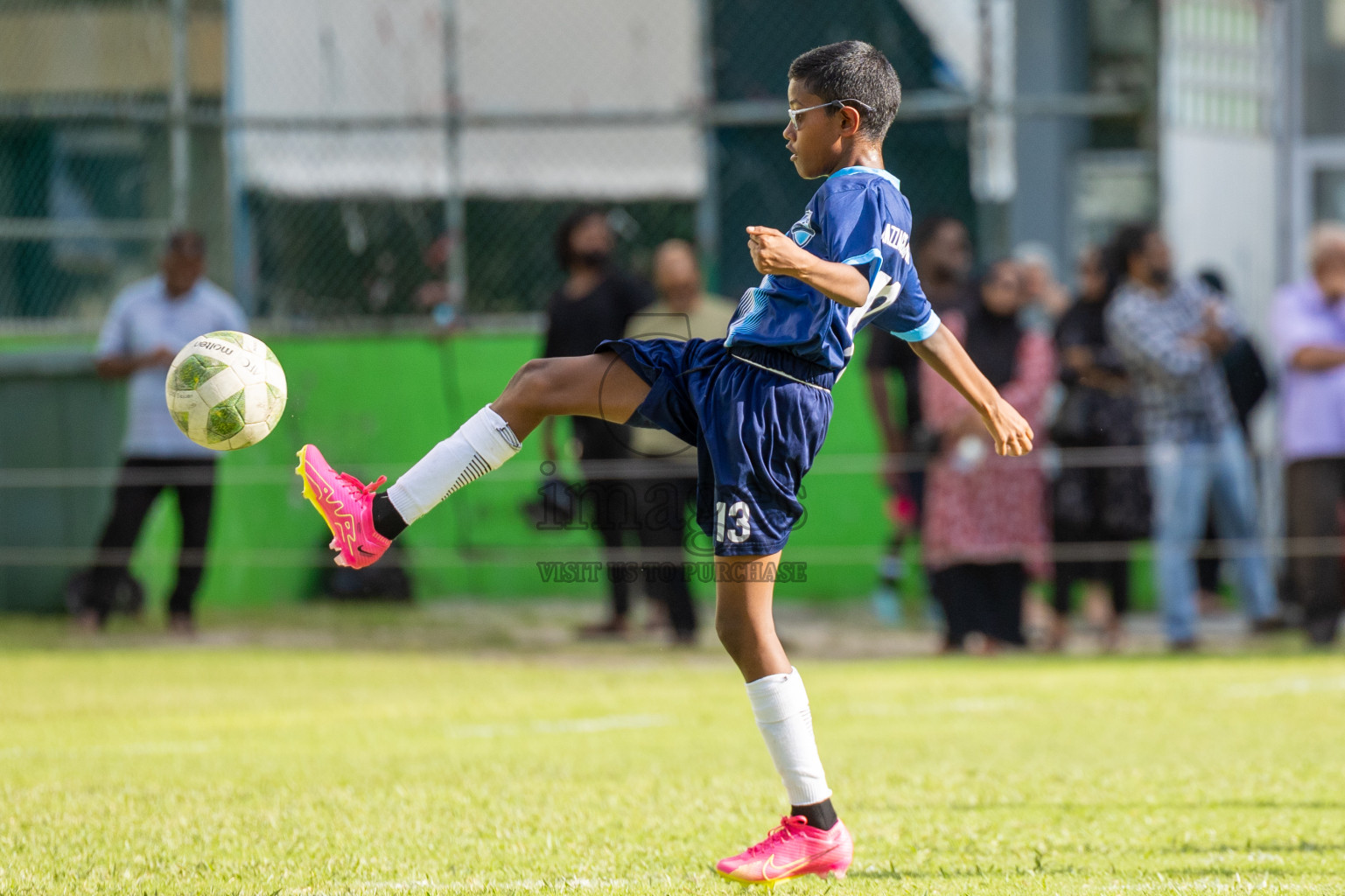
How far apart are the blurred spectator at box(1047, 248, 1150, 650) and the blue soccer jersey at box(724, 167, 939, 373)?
5.81m

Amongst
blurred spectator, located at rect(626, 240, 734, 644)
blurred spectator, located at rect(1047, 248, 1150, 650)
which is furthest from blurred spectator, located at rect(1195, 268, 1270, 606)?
blurred spectator, located at rect(626, 240, 734, 644)

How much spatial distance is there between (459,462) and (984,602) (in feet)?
20.3

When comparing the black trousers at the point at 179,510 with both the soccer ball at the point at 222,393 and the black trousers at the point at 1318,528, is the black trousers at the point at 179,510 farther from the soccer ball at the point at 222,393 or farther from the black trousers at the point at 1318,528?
the black trousers at the point at 1318,528

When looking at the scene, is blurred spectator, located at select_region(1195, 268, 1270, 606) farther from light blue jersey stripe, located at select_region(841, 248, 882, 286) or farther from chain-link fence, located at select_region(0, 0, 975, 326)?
light blue jersey stripe, located at select_region(841, 248, 882, 286)

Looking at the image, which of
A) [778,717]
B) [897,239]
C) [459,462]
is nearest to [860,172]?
[897,239]

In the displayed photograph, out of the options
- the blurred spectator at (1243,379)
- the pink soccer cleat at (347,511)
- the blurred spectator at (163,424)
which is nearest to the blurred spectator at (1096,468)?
the blurred spectator at (1243,379)

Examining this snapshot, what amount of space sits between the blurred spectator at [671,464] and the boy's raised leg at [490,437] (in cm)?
492

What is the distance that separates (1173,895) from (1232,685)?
4742mm

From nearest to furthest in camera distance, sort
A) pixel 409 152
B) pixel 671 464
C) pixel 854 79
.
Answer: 1. pixel 854 79
2. pixel 671 464
3. pixel 409 152

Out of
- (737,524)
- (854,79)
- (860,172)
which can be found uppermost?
(854,79)

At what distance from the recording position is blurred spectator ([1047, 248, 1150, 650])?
32.9 feet

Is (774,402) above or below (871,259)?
below

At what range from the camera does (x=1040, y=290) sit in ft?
35.7

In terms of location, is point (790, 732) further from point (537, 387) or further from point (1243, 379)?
point (1243, 379)
